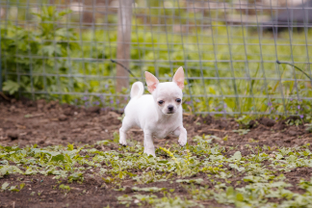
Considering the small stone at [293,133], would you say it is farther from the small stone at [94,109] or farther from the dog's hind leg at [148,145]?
the small stone at [94,109]

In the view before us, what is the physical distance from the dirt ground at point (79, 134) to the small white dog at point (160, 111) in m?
0.55

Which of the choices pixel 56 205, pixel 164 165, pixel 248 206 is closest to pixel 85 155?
pixel 164 165

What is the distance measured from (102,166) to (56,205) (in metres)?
0.80

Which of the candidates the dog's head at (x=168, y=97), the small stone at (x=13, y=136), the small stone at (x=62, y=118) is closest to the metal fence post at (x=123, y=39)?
the small stone at (x=62, y=118)

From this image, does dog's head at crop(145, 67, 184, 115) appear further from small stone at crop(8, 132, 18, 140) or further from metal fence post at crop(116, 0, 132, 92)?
metal fence post at crop(116, 0, 132, 92)

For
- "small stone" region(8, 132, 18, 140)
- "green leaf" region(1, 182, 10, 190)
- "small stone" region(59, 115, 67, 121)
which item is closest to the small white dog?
"green leaf" region(1, 182, 10, 190)

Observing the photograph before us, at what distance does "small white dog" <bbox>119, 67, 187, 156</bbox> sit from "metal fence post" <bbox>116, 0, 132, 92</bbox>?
2019 mm

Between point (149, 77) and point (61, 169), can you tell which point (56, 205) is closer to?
point (61, 169)

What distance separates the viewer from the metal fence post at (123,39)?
5598mm

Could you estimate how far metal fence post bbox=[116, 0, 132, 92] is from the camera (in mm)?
5598

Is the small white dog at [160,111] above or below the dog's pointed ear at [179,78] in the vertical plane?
below

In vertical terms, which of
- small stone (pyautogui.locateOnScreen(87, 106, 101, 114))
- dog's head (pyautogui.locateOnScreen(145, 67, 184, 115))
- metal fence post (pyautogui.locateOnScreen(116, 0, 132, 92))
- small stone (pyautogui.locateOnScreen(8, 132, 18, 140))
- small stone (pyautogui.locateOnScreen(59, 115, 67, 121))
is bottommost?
small stone (pyautogui.locateOnScreen(8, 132, 18, 140))

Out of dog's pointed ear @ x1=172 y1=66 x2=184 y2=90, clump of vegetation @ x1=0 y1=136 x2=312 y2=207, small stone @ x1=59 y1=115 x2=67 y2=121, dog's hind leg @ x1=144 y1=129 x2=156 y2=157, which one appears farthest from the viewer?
small stone @ x1=59 y1=115 x2=67 y2=121

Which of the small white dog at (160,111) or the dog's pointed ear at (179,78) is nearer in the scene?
the small white dog at (160,111)
